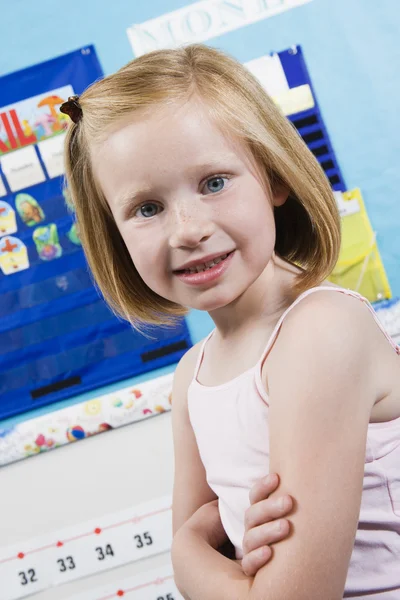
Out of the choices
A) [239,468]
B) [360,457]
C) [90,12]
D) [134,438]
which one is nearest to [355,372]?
[360,457]

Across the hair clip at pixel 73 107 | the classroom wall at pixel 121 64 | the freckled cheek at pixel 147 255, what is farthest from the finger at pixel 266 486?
the classroom wall at pixel 121 64

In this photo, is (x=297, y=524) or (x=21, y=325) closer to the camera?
(x=297, y=524)

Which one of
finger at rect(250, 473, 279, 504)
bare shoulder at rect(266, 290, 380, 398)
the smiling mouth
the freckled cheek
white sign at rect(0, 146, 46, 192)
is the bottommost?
finger at rect(250, 473, 279, 504)

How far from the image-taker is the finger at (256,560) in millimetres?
571

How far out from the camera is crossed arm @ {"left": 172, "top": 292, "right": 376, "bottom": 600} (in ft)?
1.81

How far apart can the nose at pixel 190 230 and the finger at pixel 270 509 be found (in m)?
0.23

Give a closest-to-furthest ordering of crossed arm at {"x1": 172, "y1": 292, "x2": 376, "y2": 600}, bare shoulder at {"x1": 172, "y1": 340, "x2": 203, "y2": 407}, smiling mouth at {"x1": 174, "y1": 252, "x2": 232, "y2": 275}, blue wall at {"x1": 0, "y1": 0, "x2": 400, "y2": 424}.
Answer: crossed arm at {"x1": 172, "y1": 292, "x2": 376, "y2": 600}
smiling mouth at {"x1": 174, "y1": 252, "x2": 232, "y2": 275}
bare shoulder at {"x1": 172, "y1": 340, "x2": 203, "y2": 407}
blue wall at {"x1": 0, "y1": 0, "x2": 400, "y2": 424}

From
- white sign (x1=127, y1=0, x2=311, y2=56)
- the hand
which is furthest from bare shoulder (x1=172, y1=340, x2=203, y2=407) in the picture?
white sign (x1=127, y1=0, x2=311, y2=56)

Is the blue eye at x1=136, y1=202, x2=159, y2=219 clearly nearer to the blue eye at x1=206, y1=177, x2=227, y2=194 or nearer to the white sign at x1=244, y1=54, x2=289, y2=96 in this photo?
the blue eye at x1=206, y1=177, x2=227, y2=194

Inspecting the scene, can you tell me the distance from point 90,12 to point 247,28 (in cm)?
32

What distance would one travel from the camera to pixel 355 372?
584 mm

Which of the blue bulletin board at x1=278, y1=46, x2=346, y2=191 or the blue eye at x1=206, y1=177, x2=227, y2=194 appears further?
the blue bulletin board at x1=278, y1=46, x2=346, y2=191

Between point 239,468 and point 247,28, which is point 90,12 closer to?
point 247,28

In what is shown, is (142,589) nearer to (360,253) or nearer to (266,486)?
(360,253)
